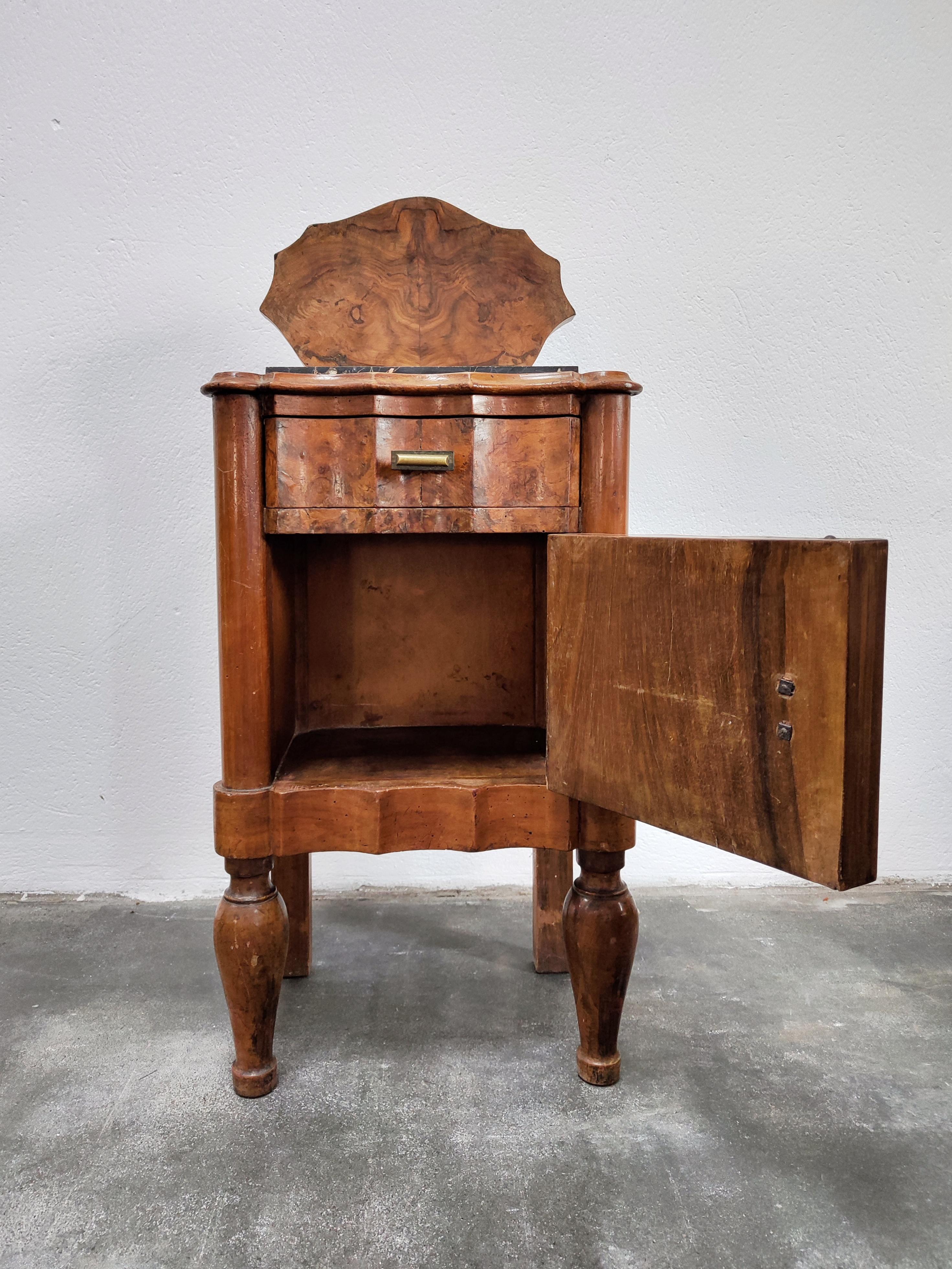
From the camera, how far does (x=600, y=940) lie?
3.89 feet

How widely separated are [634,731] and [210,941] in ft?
3.59

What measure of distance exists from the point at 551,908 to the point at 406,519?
2.53 ft

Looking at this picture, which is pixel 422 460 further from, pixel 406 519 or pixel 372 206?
pixel 372 206

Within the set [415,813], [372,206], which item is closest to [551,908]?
[415,813]

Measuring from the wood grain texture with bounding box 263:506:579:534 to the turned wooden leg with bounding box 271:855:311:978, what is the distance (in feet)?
2.13

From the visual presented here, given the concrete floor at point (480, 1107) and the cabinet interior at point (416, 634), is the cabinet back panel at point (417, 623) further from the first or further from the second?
the concrete floor at point (480, 1107)

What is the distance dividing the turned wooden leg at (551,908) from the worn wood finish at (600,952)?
31 cm

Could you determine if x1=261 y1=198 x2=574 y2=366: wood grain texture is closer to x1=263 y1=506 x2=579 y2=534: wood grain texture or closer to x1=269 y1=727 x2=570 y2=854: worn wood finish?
x1=263 y1=506 x2=579 y2=534: wood grain texture

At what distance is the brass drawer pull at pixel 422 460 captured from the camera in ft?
3.68

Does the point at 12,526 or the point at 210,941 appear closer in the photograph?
the point at 210,941

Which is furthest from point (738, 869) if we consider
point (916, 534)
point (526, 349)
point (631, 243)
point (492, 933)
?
point (631, 243)

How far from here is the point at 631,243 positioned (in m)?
1.83

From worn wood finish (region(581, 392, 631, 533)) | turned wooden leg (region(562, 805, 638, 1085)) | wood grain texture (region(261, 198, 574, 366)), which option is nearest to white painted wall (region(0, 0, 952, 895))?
wood grain texture (region(261, 198, 574, 366))

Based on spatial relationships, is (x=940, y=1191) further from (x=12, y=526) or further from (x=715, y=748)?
(x=12, y=526)
